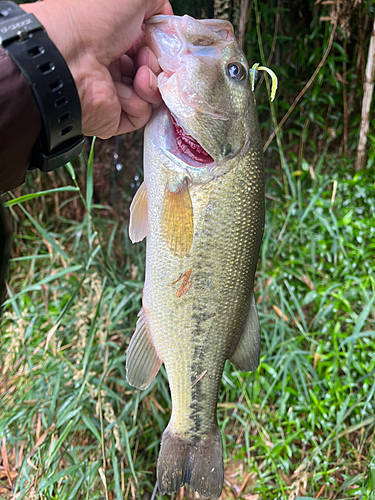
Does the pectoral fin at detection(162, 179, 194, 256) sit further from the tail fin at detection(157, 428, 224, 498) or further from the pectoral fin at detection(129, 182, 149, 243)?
the tail fin at detection(157, 428, 224, 498)

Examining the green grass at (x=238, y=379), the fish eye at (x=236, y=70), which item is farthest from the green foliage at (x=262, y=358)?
the fish eye at (x=236, y=70)

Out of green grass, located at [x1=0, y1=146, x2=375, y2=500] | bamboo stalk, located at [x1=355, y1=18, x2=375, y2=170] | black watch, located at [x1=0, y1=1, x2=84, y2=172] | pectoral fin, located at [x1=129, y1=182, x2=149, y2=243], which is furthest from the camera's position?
bamboo stalk, located at [x1=355, y1=18, x2=375, y2=170]

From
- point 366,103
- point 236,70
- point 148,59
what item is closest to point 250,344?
point 236,70

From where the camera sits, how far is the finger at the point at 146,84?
129 cm

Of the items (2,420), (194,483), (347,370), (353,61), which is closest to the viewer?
(194,483)

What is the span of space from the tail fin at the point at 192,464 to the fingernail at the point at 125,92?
1.21 meters

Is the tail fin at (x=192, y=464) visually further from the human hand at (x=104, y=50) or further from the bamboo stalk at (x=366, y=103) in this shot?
the bamboo stalk at (x=366, y=103)

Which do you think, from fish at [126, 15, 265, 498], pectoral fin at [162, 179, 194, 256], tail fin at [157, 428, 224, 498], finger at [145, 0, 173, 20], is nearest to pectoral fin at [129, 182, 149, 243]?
fish at [126, 15, 265, 498]

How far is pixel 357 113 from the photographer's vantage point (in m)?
3.46

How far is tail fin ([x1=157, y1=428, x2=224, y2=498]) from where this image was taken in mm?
1415

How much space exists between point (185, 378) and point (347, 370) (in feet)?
4.43

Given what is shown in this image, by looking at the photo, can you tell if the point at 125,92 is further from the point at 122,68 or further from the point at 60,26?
the point at 60,26

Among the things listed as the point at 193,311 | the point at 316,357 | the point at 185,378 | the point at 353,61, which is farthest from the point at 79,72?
the point at 353,61

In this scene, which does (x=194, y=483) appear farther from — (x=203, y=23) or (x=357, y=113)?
(x=357, y=113)
